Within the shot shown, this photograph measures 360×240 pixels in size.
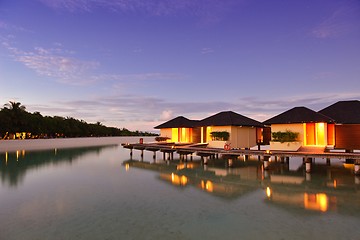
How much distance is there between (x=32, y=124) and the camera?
5956 cm

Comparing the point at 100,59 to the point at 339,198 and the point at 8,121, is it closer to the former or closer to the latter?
the point at 339,198

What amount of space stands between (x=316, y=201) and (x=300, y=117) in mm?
8678

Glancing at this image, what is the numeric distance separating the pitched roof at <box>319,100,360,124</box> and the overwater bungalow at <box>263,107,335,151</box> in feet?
2.87

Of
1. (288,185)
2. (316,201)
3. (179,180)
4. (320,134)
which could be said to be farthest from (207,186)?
(320,134)

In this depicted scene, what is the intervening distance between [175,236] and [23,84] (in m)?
32.8

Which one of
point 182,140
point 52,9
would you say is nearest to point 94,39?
point 52,9

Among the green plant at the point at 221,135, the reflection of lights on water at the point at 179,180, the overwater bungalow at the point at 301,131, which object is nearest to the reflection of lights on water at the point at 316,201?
the reflection of lights on water at the point at 179,180

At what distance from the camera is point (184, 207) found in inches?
363

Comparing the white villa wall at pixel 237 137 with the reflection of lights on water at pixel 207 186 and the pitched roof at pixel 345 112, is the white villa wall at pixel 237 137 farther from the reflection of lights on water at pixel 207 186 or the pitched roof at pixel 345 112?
the reflection of lights on water at pixel 207 186

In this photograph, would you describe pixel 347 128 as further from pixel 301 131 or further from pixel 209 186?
pixel 209 186

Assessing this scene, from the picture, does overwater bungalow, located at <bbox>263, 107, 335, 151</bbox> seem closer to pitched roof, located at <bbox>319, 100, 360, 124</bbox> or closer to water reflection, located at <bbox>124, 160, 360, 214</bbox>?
pitched roof, located at <bbox>319, 100, 360, 124</bbox>

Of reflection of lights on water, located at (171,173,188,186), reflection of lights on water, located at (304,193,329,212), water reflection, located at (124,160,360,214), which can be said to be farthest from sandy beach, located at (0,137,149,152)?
reflection of lights on water, located at (304,193,329,212)

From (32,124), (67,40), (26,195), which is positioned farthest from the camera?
(32,124)

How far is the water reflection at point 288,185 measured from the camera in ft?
31.1
